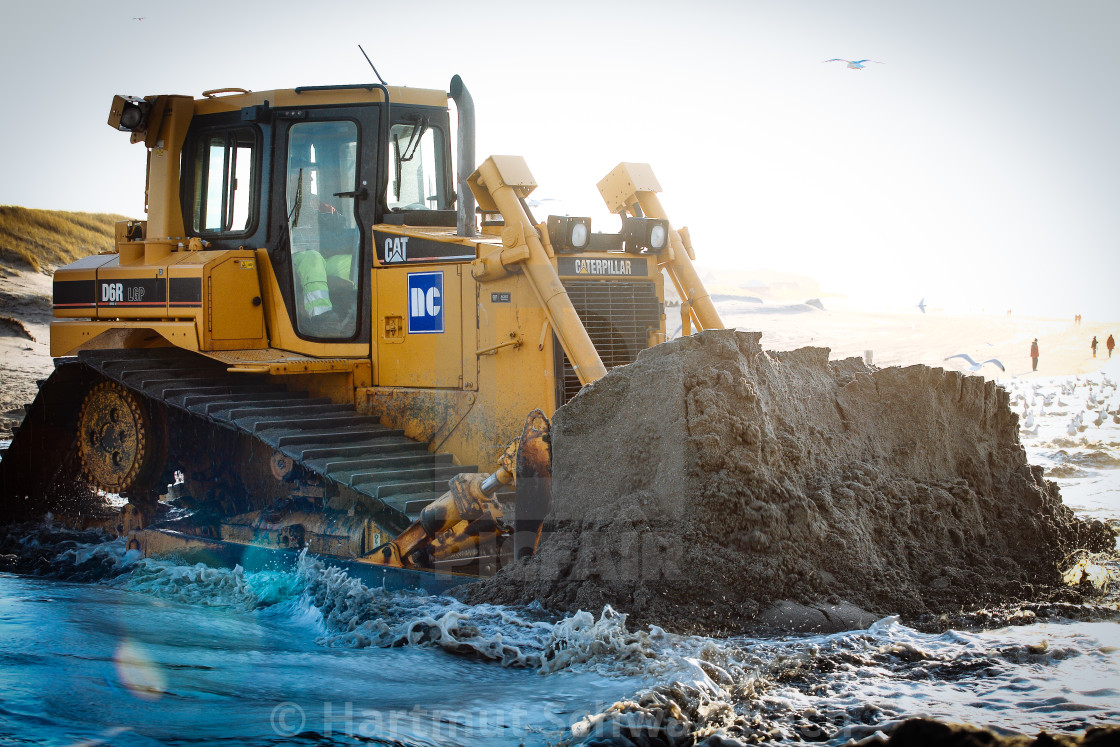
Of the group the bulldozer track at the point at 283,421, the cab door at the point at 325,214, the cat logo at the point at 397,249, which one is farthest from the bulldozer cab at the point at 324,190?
the bulldozer track at the point at 283,421

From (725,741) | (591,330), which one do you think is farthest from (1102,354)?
(725,741)

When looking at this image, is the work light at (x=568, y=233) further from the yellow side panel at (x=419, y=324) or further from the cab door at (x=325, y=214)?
the cab door at (x=325, y=214)

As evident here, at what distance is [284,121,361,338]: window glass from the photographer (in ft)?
22.5

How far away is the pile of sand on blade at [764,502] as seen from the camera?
431 cm

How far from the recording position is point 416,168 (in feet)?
23.3

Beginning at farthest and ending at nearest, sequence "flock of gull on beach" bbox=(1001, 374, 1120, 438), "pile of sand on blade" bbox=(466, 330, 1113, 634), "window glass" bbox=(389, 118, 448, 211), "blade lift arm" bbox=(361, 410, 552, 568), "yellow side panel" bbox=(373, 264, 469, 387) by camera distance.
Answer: "flock of gull on beach" bbox=(1001, 374, 1120, 438)
"window glass" bbox=(389, 118, 448, 211)
"yellow side panel" bbox=(373, 264, 469, 387)
"blade lift arm" bbox=(361, 410, 552, 568)
"pile of sand on blade" bbox=(466, 330, 1113, 634)

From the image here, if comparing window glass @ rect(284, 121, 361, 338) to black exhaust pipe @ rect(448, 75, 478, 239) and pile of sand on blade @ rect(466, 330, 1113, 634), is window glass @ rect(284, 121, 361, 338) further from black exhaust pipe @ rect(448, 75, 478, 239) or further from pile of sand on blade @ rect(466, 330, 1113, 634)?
pile of sand on blade @ rect(466, 330, 1113, 634)

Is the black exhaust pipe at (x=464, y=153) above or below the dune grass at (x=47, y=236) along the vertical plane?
below

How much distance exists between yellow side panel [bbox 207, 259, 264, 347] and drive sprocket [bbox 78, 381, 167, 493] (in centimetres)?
79

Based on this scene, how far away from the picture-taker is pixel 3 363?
17734mm

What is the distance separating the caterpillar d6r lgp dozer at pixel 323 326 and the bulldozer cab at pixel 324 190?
0.02 meters

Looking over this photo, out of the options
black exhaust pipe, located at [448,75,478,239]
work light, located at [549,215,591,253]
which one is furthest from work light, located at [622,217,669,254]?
black exhaust pipe, located at [448,75,478,239]

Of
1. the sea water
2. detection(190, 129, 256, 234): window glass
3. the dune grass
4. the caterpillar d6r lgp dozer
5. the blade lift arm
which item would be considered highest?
the dune grass

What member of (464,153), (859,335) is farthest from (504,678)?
(859,335)
